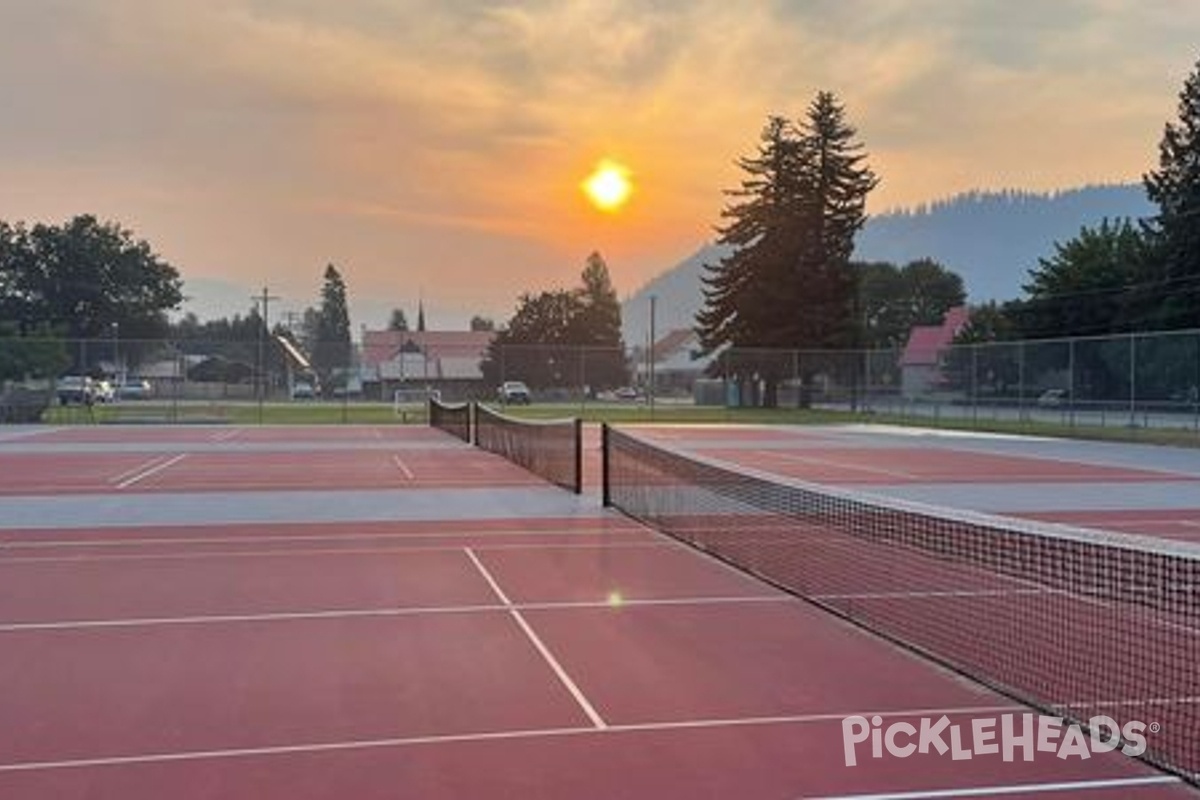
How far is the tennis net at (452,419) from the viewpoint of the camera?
1382 inches

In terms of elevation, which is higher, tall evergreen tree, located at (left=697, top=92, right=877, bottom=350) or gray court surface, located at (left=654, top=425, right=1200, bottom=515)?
tall evergreen tree, located at (left=697, top=92, right=877, bottom=350)

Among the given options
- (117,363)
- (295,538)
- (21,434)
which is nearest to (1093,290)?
(117,363)

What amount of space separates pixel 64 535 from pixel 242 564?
10.3 feet

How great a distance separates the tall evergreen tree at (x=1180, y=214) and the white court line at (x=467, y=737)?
2188 inches

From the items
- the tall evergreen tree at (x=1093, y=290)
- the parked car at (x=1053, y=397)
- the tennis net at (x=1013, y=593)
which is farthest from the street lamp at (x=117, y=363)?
the tennis net at (x=1013, y=593)

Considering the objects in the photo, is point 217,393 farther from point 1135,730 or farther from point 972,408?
point 1135,730

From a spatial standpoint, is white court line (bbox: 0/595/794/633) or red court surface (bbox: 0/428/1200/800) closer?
red court surface (bbox: 0/428/1200/800)

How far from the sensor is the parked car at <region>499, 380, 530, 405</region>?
58.1 m

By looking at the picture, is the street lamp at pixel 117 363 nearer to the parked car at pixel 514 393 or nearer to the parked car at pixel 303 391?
the parked car at pixel 303 391

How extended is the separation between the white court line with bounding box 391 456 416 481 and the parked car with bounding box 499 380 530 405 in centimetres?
3055

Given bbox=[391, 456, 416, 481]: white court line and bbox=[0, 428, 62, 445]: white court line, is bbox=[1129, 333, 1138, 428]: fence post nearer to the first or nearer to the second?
bbox=[391, 456, 416, 481]: white court line

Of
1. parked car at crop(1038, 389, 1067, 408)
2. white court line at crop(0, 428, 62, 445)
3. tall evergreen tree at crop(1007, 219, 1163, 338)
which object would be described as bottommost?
white court line at crop(0, 428, 62, 445)

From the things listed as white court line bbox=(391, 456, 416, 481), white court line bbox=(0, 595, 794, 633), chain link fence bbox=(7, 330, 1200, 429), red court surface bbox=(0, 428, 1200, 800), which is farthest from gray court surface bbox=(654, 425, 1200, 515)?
white court line bbox=(0, 595, 794, 633)

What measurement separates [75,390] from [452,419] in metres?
24.4
